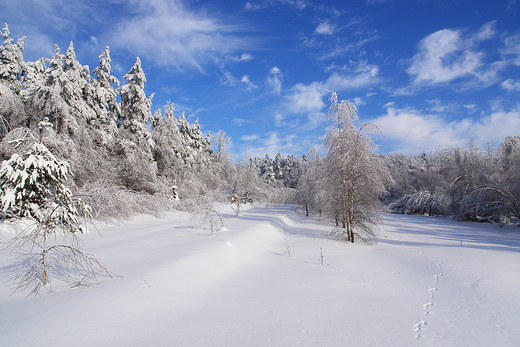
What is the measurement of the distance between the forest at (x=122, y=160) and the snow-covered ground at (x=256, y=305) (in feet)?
5.51

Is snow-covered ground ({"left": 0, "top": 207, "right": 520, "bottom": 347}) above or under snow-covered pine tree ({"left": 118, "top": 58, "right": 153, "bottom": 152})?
under

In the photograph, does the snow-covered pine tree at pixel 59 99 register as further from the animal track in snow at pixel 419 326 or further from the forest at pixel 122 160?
the animal track in snow at pixel 419 326

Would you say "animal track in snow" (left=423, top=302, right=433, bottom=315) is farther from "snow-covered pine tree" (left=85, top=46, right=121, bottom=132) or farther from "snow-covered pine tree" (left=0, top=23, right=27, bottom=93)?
"snow-covered pine tree" (left=0, top=23, right=27, bottom=93)

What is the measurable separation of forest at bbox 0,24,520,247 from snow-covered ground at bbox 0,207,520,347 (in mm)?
1680

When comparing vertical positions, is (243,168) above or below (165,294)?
above

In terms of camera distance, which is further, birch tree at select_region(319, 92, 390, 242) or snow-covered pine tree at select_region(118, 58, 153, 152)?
snow-covered pine tree at select_region(118, 58, 153, 152)

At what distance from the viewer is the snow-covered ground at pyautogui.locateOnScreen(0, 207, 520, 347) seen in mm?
3031

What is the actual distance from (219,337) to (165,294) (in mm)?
1529

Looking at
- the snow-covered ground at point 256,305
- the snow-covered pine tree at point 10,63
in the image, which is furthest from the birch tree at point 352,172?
the snow-covered pine tree at point 10,63

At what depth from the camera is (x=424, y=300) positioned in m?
4.86

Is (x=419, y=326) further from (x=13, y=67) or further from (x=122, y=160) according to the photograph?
(x=13, y=67)

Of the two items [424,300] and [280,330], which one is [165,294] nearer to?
[280,330]

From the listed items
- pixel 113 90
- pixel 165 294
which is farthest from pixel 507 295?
pixel 113 90

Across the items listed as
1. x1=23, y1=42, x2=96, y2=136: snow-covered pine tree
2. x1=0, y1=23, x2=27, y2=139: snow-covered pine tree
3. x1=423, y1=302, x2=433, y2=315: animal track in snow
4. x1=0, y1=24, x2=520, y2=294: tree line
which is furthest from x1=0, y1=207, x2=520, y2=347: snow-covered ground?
x1=0, y1=23, x2=27, y2=139: snow-covered pine tree
